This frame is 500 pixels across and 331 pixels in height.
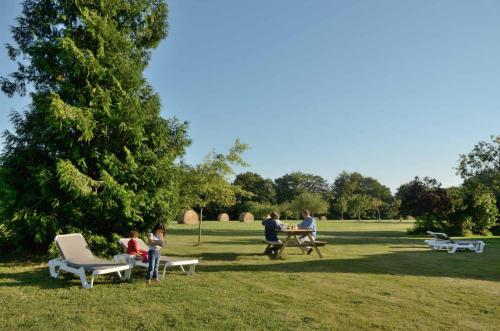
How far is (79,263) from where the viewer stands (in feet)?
27.9

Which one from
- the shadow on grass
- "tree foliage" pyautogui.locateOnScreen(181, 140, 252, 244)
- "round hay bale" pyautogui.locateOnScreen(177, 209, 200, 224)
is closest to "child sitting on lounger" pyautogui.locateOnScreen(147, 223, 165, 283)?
the shadow on grass

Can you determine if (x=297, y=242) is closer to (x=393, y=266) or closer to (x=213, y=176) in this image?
(x=393, y=266)

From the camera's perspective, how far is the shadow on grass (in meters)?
10.4

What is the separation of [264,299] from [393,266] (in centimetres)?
606

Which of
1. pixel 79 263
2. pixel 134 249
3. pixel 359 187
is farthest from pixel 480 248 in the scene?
pixel 359 187

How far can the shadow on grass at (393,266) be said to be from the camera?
1038 centimetres

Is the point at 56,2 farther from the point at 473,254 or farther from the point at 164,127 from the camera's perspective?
the point at 473,254

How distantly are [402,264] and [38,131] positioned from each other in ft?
40.2

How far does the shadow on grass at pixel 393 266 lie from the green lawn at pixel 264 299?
5 centimetres

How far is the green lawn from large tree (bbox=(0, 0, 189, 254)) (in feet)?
6.47

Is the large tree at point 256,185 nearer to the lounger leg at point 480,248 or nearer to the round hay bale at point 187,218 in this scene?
the round hay bale at point 187,218

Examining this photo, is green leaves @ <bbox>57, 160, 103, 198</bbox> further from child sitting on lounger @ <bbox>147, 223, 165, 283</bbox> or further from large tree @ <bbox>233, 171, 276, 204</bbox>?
large tree @ <bbox>233, 171, 276, 204</bbox>

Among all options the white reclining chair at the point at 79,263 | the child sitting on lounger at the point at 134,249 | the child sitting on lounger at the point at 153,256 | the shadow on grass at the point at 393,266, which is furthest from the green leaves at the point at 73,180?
the shadow on grass at the point at 393,266

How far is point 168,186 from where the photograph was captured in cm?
1298
